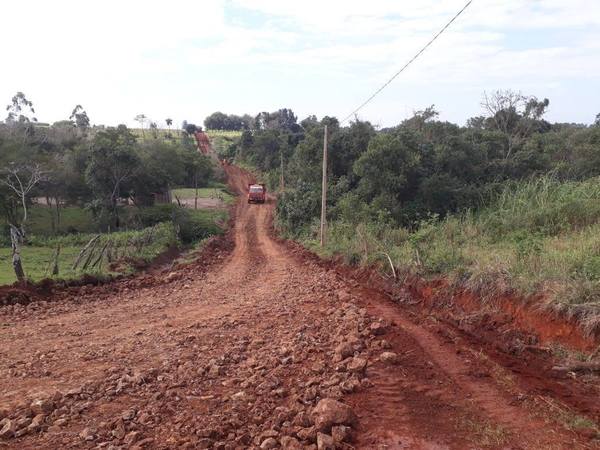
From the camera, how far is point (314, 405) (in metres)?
5.18

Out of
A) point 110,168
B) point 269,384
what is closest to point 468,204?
point 269,384

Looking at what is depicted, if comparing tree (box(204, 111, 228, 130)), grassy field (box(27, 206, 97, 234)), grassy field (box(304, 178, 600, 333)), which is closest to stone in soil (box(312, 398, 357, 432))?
grassy field (box(304, 178, 600, 333))

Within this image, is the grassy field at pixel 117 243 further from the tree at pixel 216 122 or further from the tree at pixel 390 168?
the tree at pixel 216 122

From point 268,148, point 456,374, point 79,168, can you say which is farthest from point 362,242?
point 268,148

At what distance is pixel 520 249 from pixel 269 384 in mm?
6187

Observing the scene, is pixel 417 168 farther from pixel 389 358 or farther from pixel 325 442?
pixel 325 442

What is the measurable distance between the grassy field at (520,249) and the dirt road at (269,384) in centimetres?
130

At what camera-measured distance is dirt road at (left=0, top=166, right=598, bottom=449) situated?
4664 mm

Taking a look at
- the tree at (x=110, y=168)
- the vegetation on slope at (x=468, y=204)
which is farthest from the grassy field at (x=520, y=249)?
the tree at (x=110, y=168)

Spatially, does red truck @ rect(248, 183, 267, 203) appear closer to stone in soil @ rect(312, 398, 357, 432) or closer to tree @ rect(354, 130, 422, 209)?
tree @ rect(354, 130, 422, 209)

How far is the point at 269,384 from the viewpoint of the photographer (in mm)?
5824

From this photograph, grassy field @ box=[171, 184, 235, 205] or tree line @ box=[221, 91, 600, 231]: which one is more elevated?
tree line @ box=[221, 91, 600, 231]

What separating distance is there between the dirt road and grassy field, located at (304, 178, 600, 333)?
4.28ft

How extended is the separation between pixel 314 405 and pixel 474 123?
3843 cm
